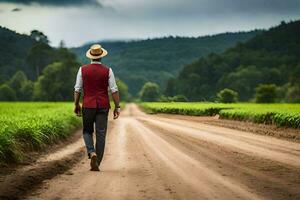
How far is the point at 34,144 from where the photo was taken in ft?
42.7

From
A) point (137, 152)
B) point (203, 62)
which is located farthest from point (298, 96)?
point (137, 152)

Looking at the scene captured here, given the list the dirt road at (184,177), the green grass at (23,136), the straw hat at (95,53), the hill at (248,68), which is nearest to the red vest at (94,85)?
the straw hat at (95,53)

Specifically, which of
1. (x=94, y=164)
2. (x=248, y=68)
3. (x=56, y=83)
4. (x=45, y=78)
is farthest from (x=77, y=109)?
(x=248, y=68)

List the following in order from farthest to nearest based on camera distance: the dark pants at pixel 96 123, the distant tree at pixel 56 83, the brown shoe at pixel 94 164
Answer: the distant tree at pixel 56 83
the dark pants at pixel 96 123
the brown shoe at pixel 94 164

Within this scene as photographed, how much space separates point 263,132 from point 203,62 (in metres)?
140

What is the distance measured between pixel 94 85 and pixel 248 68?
147 m

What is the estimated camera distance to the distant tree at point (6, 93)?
130250 millimetres

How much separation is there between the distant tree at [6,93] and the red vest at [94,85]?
125339 mm

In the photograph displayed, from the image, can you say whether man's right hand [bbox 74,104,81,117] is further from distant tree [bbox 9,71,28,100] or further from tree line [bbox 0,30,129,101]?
distant tree [bbox 9,71,28,100]

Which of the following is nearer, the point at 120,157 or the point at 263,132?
the point at 120,157

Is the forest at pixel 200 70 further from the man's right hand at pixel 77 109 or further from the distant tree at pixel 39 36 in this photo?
the man's right hand at pixel 77 109

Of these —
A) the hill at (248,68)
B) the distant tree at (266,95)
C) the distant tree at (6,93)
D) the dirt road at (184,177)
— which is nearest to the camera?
the dirt road at (184,177)

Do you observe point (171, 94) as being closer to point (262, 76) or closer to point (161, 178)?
point (262, 76)

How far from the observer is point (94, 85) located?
31.2 ft
